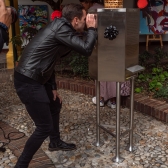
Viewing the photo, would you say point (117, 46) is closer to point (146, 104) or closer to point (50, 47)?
point (50, 47)

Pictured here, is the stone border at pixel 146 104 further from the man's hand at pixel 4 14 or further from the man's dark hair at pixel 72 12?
the man's hand at pixel 4 14

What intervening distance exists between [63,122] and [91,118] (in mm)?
404

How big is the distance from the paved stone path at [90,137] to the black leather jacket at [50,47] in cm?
102

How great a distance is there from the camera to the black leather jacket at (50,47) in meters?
2.29

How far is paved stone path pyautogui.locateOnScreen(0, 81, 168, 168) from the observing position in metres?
2.88

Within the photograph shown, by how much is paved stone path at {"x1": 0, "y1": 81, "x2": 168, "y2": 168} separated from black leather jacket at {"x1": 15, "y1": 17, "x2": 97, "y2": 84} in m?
1.02

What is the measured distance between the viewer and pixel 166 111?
3779 millimetres

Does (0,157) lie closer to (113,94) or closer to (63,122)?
(63,122)

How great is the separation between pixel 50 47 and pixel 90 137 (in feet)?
4.83

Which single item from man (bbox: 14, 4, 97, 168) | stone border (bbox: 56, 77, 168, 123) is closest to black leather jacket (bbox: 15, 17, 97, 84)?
man (bbox: 14, 4, 97, 168)

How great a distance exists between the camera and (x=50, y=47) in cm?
236

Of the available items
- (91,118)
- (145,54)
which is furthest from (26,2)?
(91,118)

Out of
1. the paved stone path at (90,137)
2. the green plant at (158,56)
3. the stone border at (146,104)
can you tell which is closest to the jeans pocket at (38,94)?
the paved stone path at (90,137)

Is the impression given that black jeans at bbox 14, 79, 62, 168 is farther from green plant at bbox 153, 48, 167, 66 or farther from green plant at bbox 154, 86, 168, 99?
green plant at bbox 153, 48, 167, 66
